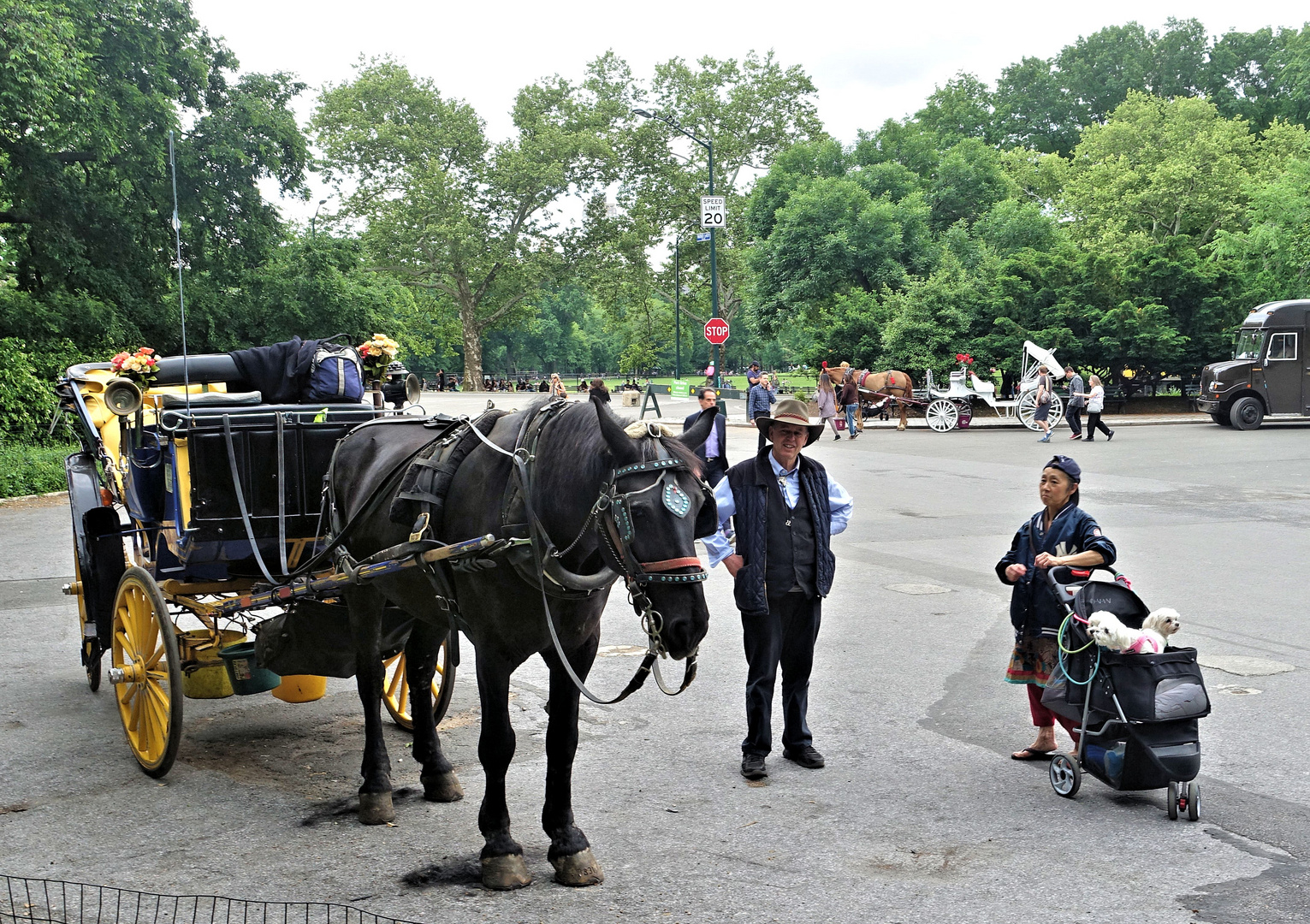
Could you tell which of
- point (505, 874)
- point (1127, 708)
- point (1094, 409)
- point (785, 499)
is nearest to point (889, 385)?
point (1094, 409)

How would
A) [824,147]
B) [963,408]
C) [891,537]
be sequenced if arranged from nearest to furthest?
[891,537] < [963,408] < [824,147]

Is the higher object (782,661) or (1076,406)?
→ (1076,406)

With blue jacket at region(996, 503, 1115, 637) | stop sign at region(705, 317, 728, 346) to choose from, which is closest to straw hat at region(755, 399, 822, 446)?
blue jacket at region(996, 503, 1115, 637)

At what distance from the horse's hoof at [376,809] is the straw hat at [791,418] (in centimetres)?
246

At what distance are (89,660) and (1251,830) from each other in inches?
251

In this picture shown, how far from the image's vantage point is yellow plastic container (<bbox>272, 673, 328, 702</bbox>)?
247 inches

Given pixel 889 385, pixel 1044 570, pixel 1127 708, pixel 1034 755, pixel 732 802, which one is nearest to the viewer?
pixel 1127 708

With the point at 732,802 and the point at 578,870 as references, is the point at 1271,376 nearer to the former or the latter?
the point at 732,802

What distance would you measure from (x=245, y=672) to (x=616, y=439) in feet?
9.62

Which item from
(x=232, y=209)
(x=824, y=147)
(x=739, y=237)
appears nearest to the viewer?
(x=232, y=209)

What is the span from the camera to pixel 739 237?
188 ft

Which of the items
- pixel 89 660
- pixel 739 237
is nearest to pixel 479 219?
pixel 739 237

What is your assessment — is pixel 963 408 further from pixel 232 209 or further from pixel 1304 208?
pixel 232 209

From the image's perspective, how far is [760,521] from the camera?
561 centimetres
